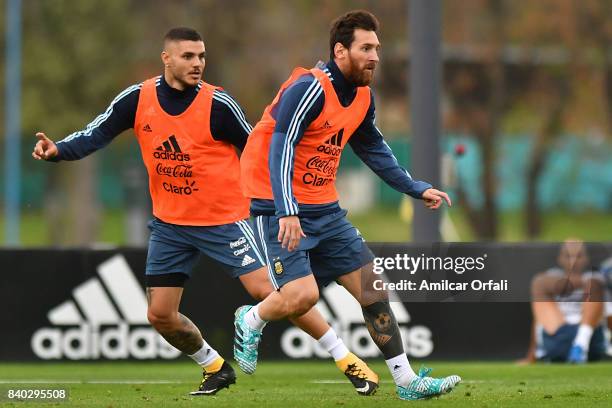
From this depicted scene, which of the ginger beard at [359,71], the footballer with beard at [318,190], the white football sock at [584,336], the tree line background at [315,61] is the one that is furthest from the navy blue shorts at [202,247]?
the tree line background at [315,61]

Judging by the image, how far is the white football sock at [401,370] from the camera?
942 centimetres

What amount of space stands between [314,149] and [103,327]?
5243 millimetres

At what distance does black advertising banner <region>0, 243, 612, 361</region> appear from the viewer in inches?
549

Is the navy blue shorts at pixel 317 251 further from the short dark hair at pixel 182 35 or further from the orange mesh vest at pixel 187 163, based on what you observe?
the short dark hair at pixel 182 35

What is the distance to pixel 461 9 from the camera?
30.7 m

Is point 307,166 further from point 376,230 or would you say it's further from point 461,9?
point 376,230

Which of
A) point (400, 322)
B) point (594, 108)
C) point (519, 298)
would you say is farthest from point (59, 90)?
point (519, 298)

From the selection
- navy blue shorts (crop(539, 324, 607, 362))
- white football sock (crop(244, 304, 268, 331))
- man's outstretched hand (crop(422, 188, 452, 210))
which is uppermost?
man's outstretched hand (crop(422, 188, 452, 210))

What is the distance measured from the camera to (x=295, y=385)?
1135cm

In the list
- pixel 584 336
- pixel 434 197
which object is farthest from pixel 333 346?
pixel 584 336

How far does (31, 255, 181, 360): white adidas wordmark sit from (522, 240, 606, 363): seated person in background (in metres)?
3.46

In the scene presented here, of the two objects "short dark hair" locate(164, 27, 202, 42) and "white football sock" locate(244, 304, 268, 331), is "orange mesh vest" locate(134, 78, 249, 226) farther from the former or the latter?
"white football sock" locate(244, 304, 268, 331)

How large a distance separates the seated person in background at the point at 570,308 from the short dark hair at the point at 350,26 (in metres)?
4.49

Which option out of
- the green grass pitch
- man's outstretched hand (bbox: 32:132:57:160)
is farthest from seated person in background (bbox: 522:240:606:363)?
man's outstretched hand (bbox: 32:132:57:160)
